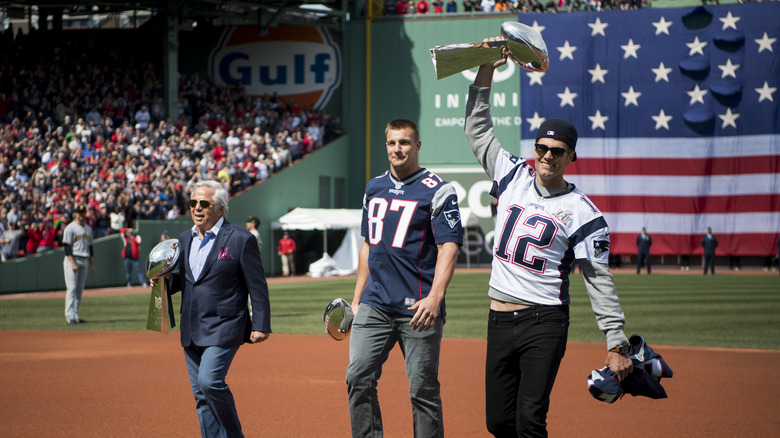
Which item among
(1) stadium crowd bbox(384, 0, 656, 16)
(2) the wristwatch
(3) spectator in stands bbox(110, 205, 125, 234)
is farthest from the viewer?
(1) stadium crowd bbox(384, 0, 656, 16)

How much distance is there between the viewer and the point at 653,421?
8.46m

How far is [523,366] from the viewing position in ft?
17.6

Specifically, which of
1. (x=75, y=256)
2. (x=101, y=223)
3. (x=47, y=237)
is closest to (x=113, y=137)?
(x=101, y=223)

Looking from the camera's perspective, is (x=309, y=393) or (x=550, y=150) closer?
(x=550, y=150)

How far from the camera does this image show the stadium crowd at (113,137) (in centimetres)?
2875

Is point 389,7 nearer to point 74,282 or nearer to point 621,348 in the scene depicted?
point 74,282

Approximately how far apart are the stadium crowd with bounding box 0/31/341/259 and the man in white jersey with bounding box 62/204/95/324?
10689mm

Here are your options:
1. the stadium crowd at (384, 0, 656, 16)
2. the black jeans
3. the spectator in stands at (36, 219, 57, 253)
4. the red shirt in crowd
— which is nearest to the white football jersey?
the black jeans

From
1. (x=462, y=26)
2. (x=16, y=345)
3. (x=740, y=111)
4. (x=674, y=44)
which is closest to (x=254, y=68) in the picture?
(x=462, y=26)

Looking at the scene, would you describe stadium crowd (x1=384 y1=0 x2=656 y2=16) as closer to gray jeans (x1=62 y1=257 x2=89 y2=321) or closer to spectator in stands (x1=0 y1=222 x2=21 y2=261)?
spectator in stands (x1=0 y1=222 x2=21 y2=261)

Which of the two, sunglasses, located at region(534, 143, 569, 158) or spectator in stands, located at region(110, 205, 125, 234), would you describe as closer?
sunglasses, located at region(534, 143, 569, 158)

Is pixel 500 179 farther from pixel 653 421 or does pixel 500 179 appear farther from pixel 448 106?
pixel 448 106

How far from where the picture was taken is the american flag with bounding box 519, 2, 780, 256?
38.4 meters

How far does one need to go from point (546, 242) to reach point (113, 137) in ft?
97.5
